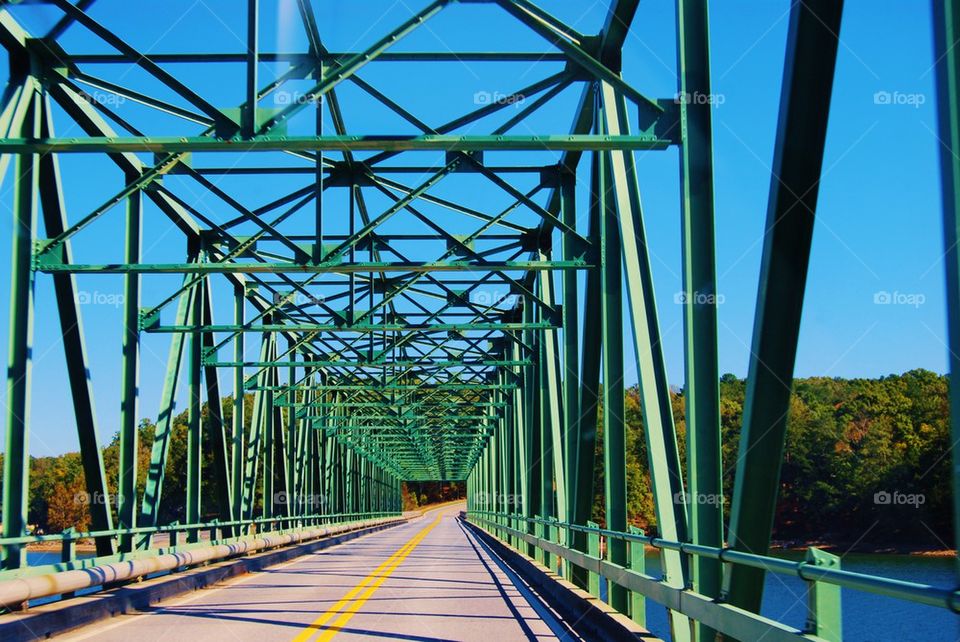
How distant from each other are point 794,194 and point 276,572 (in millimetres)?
15757

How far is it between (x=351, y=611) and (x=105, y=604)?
270cm

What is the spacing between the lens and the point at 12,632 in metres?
8.50

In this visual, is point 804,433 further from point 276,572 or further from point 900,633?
point 276,572

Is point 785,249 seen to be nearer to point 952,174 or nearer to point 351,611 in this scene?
point 952,174

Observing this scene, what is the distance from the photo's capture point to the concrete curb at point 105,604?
29.1 ft

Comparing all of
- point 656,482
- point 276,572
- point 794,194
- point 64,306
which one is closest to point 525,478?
point 276,572

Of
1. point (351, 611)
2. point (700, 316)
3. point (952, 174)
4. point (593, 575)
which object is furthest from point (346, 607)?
point (952, 174)

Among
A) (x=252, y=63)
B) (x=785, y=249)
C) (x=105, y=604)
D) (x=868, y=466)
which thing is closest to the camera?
(x=785, y=249)

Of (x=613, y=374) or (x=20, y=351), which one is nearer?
(x=20, y=351)

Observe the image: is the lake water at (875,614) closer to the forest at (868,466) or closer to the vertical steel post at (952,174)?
the forest at (868,466)

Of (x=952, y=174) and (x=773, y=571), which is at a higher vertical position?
(x=952, y=174)

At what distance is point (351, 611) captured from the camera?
468 inches

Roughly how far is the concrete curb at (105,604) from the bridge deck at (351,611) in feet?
0.67

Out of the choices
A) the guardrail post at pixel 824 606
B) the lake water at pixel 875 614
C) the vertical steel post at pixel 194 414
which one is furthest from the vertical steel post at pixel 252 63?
the vertical steel post at pixel 194 414
